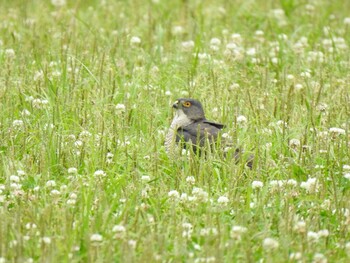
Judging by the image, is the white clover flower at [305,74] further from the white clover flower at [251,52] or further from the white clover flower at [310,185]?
the white clover flower at [310,185]

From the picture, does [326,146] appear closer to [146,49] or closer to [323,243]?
[323,243]

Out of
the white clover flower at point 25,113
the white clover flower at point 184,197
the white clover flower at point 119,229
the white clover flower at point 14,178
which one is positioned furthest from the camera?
the white clover flower at point 25,113

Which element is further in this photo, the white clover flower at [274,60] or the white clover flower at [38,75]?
the white clover flower at [274,60]

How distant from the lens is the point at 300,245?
19.6 ft

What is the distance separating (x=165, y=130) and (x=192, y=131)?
1.46ft

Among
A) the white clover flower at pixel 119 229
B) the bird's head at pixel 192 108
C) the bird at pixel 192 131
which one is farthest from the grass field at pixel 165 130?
the bird's head at pixel 192 108

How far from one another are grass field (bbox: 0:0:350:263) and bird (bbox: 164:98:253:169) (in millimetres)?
123

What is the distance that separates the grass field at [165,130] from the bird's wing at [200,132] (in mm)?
161

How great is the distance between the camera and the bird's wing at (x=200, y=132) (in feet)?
27.0

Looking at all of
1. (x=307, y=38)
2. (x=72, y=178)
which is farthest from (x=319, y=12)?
(x=72, y=178)

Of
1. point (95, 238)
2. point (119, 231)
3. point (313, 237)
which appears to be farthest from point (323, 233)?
point (95, 238)

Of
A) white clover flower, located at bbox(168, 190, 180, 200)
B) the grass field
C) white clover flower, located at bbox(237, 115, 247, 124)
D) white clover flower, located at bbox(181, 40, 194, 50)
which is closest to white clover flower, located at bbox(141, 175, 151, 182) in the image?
the grass field

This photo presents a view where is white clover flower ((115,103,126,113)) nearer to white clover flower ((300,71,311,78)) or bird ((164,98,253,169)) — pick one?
bird ((164,98,253,169))

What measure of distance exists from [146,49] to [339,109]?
108 inches
